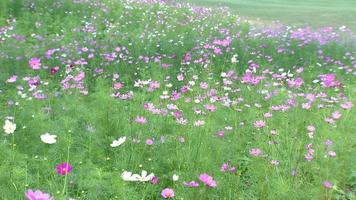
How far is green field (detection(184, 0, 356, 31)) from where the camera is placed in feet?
42.7

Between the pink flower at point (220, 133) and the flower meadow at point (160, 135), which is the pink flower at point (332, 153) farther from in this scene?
the pink flower at point (220, 133)

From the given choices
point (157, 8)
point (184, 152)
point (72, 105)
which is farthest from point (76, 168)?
point (157, 8)

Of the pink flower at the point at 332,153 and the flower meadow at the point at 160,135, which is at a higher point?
the pink flower at the point at 332,153

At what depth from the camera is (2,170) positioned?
287 centimetres

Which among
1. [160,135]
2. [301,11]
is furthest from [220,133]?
[301,11]

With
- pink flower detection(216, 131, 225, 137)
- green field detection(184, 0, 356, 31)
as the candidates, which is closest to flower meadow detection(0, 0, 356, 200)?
pink flower detection(216, 131, 225, 137)

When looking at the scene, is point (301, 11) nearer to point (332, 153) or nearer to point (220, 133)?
point (220, 133)

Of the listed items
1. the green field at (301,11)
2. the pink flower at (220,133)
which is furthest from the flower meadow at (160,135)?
the green field at (301,11)

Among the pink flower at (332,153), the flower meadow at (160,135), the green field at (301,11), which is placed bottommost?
the green field at (301,11)

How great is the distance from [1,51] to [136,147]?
3842 millimetres

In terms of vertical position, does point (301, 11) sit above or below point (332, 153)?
below

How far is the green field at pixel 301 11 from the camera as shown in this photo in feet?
42.7

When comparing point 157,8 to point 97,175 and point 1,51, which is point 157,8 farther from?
point 97,175

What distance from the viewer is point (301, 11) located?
15148 millimetres
